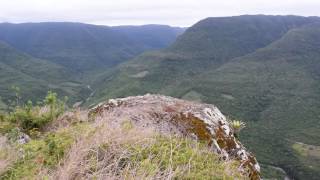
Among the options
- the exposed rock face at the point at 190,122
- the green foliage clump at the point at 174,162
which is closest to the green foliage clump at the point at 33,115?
the exposed rock face at the point at 190,122

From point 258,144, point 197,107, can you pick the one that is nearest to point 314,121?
point 258,144

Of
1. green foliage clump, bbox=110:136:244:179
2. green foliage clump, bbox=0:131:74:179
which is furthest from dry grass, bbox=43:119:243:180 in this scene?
green foliage clump, bbox=0:131:74:179

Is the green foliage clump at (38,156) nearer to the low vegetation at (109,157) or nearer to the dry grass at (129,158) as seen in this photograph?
the low vegetation at (109,157)

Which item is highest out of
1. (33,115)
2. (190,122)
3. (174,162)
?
(174,162)

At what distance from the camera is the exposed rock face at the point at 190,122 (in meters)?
8.38

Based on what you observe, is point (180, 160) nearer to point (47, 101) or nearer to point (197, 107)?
point (197, 107)

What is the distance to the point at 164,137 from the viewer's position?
24.6 feet

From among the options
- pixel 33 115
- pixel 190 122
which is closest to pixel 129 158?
pixel 190 122

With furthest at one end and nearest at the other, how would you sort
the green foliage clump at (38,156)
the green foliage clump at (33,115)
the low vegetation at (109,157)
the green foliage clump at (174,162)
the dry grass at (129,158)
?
the green foliage clump at (33,115), the green foliage clump at (38,156), the green foliage clump at (174,162), the low vegetation at (109,157), the dry grass at (129,158)

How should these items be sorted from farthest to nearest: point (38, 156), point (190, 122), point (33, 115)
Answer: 1. point (33, 115)
2. point (190, 122)
3. point (38, 156)

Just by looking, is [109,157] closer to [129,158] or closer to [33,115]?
[129,158]

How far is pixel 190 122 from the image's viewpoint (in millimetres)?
8898

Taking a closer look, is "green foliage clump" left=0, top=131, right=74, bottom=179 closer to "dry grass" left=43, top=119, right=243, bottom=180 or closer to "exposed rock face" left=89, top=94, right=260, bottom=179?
"dry grass" left=43, top=119, right=243, bottom=180

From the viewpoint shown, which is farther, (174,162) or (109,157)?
(174,162)
